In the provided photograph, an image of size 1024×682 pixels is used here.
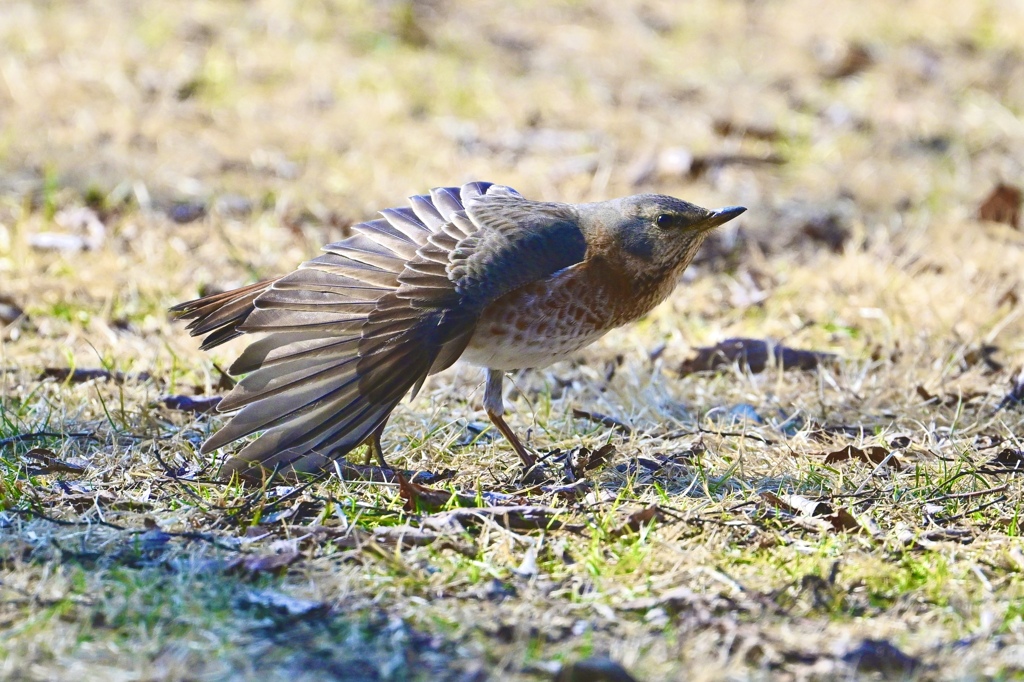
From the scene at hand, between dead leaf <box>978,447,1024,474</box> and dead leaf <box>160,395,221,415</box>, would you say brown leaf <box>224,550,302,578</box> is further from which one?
dead leaf <box>978,447,1024,474</box>

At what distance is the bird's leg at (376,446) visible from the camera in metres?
3.95

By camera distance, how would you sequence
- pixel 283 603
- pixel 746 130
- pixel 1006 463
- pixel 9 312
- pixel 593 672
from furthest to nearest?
pixel 746 130, pixel 9 312, pixel 1006 463, pixel 283 603, pixel 593 672

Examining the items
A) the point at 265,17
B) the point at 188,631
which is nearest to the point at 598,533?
the point at 188,631

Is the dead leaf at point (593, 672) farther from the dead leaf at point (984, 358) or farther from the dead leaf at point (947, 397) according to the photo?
the dead leaf at point (984, 358)

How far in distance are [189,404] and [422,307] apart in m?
1.29

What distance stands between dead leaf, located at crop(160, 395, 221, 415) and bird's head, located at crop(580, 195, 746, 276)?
64.2 inches

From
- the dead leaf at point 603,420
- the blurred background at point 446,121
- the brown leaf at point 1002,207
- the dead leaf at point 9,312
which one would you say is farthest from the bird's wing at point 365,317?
the brown leaf at point 1002,207

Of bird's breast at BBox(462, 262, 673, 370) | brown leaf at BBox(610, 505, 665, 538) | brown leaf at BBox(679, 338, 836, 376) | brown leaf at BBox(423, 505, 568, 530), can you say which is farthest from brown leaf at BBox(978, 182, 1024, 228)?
brown leaf at BBox(423, 505, 568, 530)

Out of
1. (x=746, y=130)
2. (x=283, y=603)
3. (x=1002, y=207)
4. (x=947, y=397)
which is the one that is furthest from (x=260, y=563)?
(x=746, y=130)

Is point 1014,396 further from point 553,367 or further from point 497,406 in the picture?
point 497,406

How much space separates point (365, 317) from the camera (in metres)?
4.05

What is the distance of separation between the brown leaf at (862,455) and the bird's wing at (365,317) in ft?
3.82

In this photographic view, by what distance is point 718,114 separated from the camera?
8.74 metres

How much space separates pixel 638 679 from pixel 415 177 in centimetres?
506
